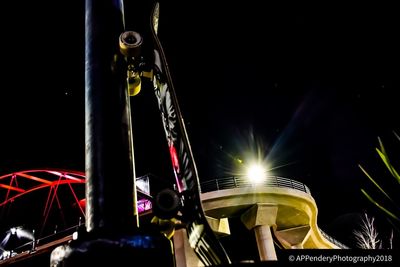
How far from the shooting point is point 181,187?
4676mm

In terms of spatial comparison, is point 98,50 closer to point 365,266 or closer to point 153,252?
point 153,252

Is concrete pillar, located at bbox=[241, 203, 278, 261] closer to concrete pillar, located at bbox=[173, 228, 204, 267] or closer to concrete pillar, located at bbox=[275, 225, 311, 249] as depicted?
concrete pillar, located at bbox=[275, 225, 311, 249]

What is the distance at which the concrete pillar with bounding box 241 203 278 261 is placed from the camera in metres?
18.7

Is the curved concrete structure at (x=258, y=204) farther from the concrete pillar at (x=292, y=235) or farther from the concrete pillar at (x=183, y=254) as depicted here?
the concrete pillar at (x=183, y=254)

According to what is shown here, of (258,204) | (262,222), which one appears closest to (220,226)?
(262,222)

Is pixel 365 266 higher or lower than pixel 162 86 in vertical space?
lower

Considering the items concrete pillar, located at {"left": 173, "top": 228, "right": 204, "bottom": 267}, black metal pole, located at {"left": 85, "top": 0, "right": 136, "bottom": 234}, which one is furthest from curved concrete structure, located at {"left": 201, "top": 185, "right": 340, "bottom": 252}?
black metal pole, located at {"left": 85, "top": 0, "right": 136, "bottom": 234}

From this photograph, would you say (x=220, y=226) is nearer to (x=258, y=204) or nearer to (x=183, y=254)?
(x=258, y=204)

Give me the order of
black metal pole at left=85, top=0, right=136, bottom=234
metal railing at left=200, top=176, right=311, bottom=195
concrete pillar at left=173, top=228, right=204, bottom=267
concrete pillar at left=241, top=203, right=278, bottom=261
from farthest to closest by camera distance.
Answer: metal railing at left=200, top=176, right=311, bottom=195
concrete pillar at left=241, top=203, right=278, bottom=261
concrete pillar at left=173, top=228, right=204, bottom=267
black metal pole at left=85, top=0, right=136, bottom=234

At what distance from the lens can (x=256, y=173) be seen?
869 inches

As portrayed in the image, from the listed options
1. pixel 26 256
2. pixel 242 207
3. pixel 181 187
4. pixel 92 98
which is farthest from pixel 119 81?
pixel 26 256

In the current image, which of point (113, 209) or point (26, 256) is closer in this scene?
point (113, 209)

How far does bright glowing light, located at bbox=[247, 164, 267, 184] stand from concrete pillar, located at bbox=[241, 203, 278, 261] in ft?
5.75

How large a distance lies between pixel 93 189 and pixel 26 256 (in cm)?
2062
